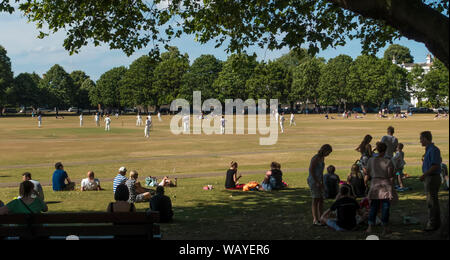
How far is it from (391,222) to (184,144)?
79.1 feet

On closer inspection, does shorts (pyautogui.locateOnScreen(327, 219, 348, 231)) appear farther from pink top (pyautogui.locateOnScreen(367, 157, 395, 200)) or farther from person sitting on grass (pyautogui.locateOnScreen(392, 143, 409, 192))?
person sitting on grass (pyautogui.locateOnScreen(392, 143, 409, 192))

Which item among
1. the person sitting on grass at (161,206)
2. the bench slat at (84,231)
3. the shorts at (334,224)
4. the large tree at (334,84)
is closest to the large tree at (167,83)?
the large tree at (334,84)

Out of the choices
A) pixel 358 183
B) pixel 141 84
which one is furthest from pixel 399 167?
pixel 141 84

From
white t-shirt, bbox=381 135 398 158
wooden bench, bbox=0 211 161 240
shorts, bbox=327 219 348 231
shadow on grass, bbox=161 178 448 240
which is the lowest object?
shadow on grass, bbox=161 178 448 240

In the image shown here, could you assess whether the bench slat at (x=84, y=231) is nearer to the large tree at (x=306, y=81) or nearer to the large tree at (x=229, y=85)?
the large tree at (x=229, y=85)

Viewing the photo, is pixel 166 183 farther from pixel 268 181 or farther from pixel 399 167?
pixel 399 167

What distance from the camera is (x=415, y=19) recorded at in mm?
7543

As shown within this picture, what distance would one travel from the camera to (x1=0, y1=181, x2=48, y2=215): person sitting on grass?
7.92 m

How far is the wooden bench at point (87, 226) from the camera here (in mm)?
6746

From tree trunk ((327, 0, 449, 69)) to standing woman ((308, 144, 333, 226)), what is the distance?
2.70 metres

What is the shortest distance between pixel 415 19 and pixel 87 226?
618 cm

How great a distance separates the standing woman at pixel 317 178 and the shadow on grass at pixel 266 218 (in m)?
0.37

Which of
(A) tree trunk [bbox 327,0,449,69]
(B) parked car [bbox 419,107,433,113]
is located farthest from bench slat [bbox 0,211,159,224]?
(B) parked car [bbox 419,107,433,113]
